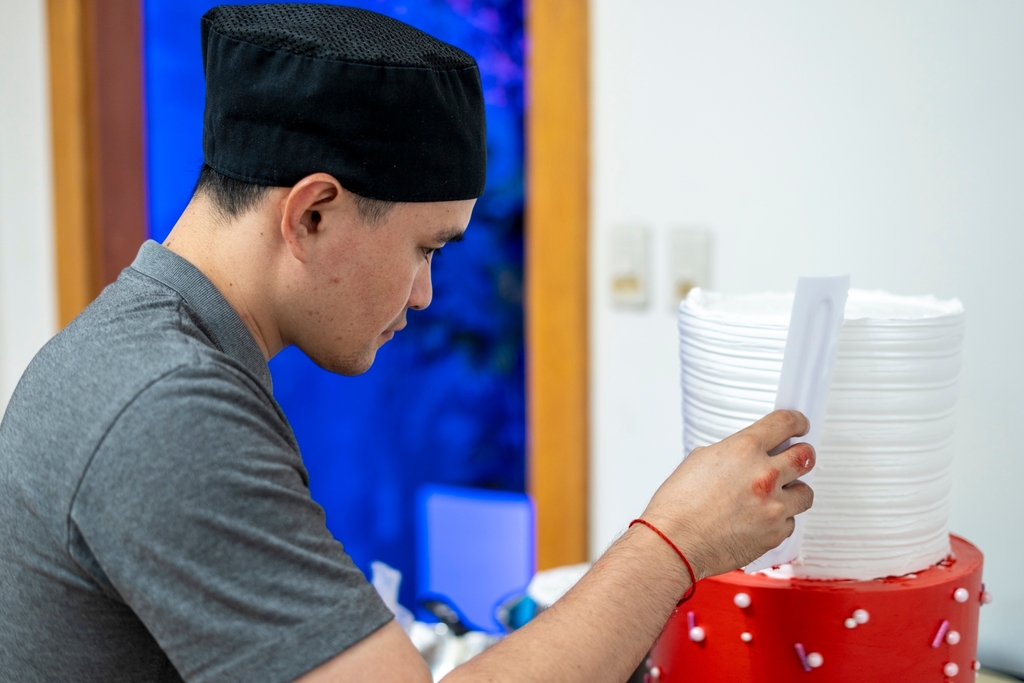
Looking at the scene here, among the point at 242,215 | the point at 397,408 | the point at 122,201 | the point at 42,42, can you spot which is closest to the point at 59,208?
the point at 122,201

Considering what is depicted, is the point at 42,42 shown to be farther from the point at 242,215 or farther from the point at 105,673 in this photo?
the point at 105,673

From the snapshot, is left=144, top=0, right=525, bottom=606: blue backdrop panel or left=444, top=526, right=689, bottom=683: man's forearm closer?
left=444, top=526, right=689, bottom=683: man's forearm

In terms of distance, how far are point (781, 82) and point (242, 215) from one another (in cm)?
101

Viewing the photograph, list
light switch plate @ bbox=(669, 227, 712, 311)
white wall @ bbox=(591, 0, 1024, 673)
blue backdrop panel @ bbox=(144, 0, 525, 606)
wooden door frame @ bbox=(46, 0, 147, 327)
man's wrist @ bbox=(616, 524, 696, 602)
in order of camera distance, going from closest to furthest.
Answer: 1. man's wrist @ bbox=(616, 524, 696, 602)
2. white wall @ bbox=(591, 0, 1024, 673)
3. light switch plate @ bbox=(669, 227, 712, 311)
4. wooden door frame @ bbox=(46, 0, 147, 327)
5. blue backdrop panel @ bbox=(144, 0, 525, 606)

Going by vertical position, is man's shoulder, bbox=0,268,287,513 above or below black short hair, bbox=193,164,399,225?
below

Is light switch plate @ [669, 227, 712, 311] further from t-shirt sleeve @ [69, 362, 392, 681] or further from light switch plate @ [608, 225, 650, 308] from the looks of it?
t-shirt sleeve @ [69, 362, 392, 681]

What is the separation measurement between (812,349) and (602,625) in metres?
0.32

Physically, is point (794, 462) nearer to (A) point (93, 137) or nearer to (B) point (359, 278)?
(B) point (359, 278)

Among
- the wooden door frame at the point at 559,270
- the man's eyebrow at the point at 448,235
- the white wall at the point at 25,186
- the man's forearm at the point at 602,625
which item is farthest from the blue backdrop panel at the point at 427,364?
the man's forearm at the point at 602,625

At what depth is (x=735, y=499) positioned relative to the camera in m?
0.83

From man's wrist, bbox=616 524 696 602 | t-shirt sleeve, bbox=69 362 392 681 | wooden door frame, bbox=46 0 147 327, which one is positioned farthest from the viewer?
wooden door frame, bbox=46 0 147 327

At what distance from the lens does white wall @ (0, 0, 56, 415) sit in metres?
2.53

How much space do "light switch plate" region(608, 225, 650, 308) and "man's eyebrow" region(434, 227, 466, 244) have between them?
0.79 metres

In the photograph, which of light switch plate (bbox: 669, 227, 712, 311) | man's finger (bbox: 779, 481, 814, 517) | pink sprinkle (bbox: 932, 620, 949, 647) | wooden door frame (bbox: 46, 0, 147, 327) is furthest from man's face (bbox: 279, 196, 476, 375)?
wooden door frame (bbox: 46, 0, 147, 327)
